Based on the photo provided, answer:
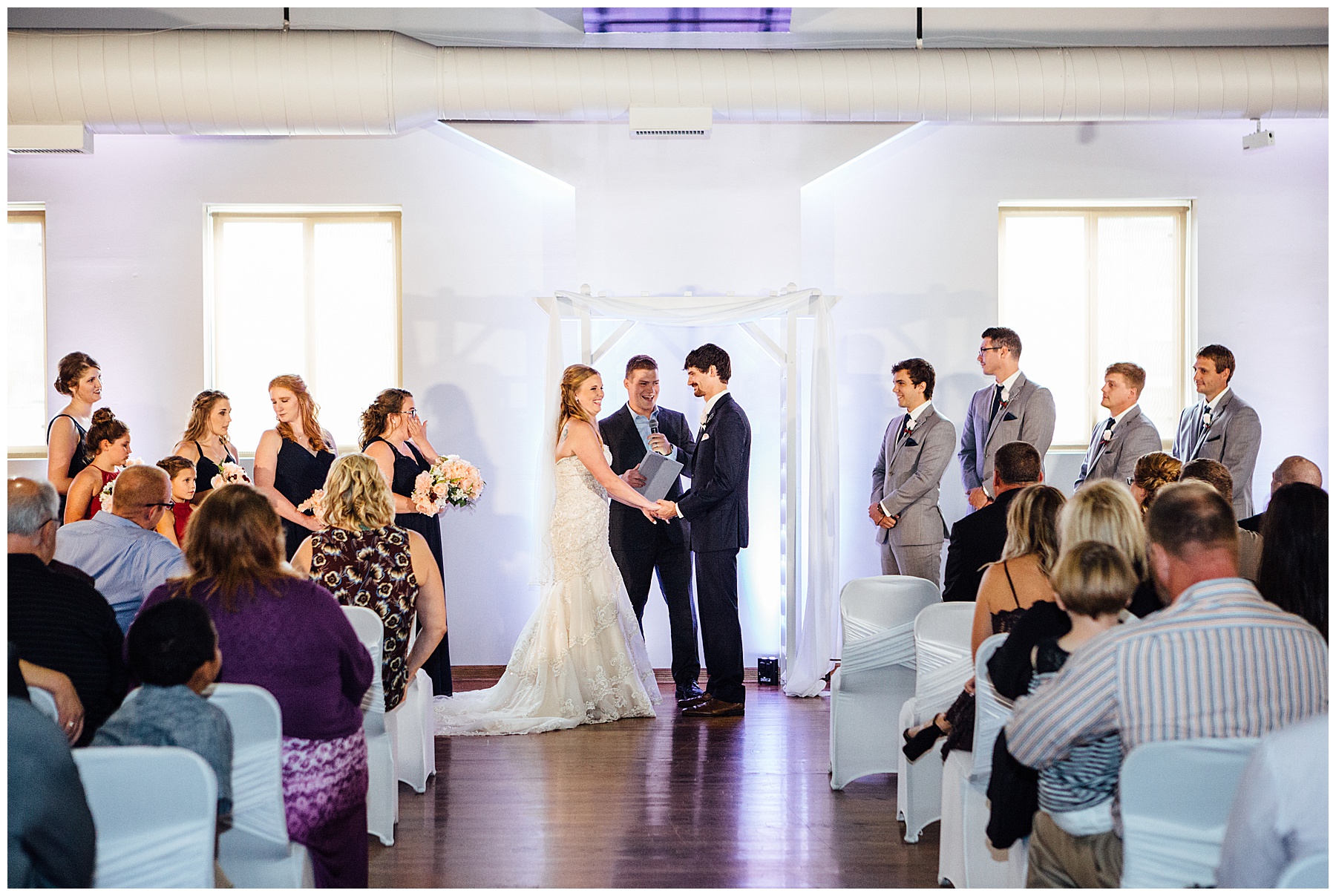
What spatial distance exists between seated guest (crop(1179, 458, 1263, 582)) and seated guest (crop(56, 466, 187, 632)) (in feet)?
11.3

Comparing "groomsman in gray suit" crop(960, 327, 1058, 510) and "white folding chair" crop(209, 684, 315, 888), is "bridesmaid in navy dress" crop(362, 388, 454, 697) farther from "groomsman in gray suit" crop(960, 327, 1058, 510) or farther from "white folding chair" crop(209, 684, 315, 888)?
"groomsman in gray suit" crop(960, 327, 1058, 510)

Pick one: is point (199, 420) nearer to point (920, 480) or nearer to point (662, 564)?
point (662, 564)

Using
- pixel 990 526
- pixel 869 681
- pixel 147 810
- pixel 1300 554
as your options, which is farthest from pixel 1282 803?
pixel 869 681

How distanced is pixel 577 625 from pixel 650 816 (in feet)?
5.14

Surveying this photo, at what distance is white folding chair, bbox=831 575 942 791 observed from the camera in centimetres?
439

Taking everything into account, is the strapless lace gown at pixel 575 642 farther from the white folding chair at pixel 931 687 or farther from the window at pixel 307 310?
the window at pixel 307 310

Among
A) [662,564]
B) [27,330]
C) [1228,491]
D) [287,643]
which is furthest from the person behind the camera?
[27,330]

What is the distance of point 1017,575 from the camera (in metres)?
3.21

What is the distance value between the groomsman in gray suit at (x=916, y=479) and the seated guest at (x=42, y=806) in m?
4.63

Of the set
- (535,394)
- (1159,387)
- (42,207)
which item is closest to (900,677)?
(535,394)

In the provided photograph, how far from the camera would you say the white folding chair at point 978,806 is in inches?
117

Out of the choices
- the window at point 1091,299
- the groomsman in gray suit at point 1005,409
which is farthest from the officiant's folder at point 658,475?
the window at point 1091,299

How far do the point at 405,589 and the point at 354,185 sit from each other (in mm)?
4012

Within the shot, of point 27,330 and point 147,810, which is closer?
point 147,810
